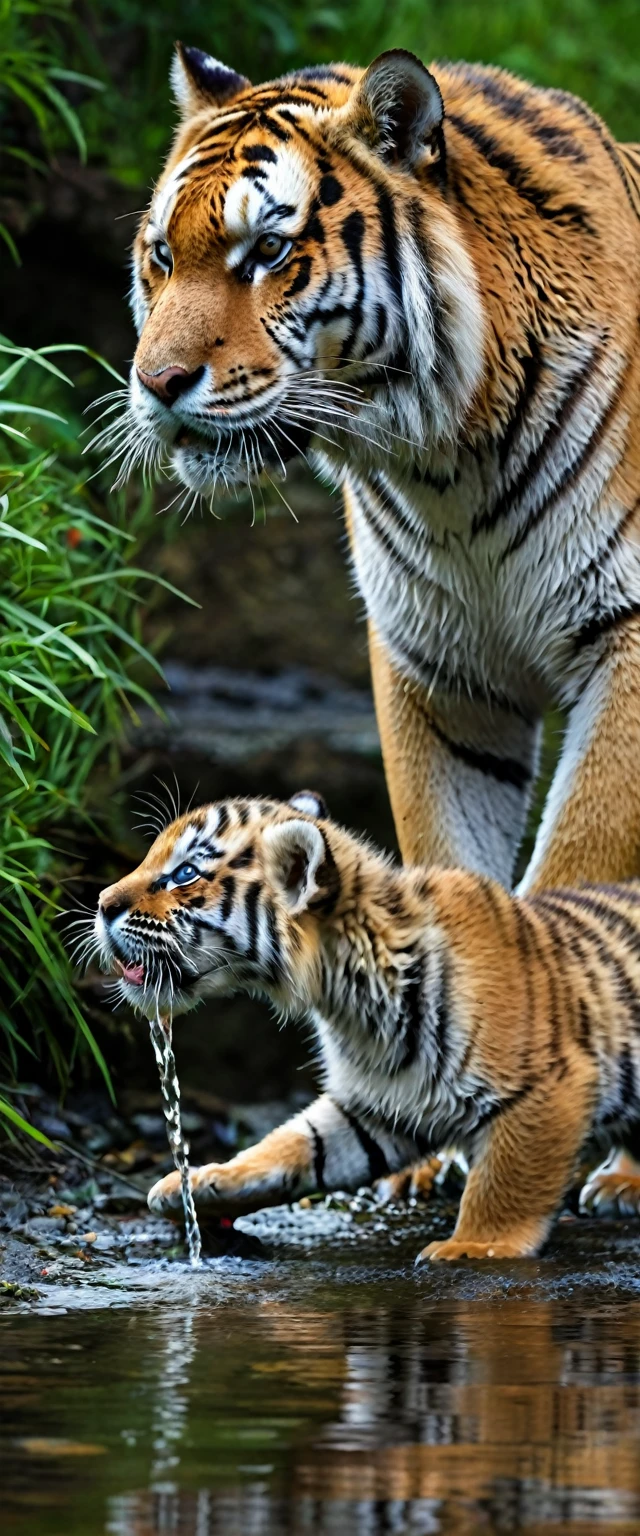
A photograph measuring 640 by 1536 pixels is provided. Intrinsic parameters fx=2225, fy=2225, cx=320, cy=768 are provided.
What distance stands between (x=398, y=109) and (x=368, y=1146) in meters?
1.97

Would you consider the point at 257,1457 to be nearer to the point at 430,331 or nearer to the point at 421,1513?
the point at 421,1513

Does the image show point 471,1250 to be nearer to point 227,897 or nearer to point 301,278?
point 227,897

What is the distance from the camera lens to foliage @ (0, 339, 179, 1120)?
423 centimetres

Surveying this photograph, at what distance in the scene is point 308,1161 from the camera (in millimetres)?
4266

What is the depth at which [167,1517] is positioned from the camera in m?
2.15

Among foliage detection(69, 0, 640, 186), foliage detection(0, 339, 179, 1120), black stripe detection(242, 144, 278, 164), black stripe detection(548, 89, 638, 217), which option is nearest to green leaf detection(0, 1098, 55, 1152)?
foliage detection(0, 339, 179, 1120)

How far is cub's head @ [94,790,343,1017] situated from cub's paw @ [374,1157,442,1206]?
0.90m

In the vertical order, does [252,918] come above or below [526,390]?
below

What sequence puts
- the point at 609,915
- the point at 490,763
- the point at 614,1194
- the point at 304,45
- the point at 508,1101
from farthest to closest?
the point at 304,45, the point at 490,763, the point at 614,1194, the point at 609,915, the point at 508,1101

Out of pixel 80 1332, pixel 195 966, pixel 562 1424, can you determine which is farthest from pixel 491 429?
pixel 562 1424

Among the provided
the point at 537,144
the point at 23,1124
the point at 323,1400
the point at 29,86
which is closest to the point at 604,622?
the point at 537,144

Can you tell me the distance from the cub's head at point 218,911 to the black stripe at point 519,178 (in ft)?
Answer: 4.48

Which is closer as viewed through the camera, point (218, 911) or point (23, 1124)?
point (23, 1124)

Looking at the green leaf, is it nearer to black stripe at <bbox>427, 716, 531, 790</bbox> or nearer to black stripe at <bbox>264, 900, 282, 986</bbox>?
black stripe at <bbox>264, 900, 282, 986</bbox>
